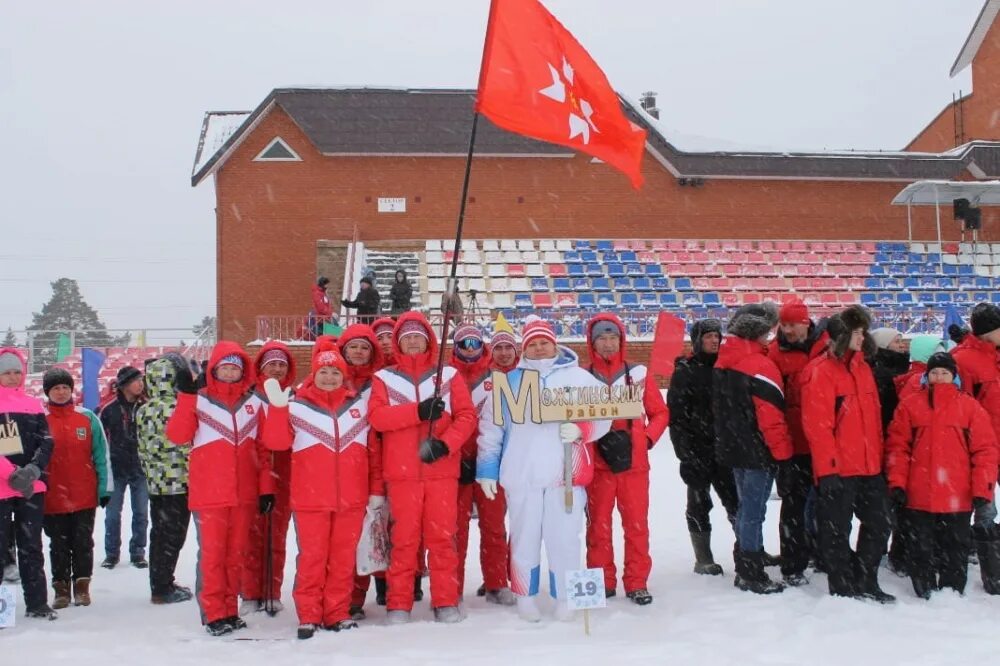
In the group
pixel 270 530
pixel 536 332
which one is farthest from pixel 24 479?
pixel 536 332

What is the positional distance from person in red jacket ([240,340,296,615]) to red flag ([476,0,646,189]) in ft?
7.52

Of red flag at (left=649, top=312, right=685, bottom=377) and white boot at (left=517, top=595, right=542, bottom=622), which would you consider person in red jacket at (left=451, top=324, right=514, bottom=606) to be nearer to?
white boot at (left=517, top=595, right=542, bottom=622)

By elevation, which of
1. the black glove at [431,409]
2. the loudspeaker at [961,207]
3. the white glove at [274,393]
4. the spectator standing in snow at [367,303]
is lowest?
the black glove at [431,409]

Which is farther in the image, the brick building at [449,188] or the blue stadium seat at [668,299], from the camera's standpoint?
the brick building at [449,188]

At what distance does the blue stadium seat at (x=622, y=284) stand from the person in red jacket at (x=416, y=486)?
15.7 meters

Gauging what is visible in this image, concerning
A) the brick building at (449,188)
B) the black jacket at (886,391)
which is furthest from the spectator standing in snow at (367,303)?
the black jacket at (886,391)

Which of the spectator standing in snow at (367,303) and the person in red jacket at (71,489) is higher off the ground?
the spectator standing in snow at (367,303)

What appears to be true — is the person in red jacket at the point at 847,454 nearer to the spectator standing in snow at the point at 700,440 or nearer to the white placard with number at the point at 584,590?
the spectator standing in snow at the point at 700,440

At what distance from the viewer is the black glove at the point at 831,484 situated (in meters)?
5.77

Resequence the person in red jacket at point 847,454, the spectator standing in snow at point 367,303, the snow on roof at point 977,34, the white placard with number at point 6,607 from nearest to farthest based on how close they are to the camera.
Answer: the white placard with number at point 6,607 < the person in red jacket at point 847,454 < the spectator standing in snow at point 367,303 < the snow on roof at point 977,34

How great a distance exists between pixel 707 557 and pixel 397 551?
99.0 inches

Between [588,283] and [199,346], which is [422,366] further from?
[588,283]

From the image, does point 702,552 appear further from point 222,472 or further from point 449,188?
point 449,188

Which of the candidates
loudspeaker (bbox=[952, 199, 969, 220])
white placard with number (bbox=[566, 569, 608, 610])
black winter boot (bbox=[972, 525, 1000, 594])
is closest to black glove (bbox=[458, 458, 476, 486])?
white placard with number (bbox=[566, 569, 608, 610])
